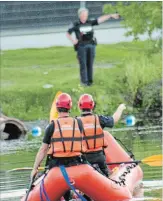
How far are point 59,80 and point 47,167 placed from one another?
12.9 meters

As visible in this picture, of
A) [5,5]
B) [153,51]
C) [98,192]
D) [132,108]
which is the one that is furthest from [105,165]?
[5,5]

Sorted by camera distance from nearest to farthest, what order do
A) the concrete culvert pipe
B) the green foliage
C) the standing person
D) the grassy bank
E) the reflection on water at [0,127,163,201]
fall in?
the reflection on water at [0,127,163,201] → the concrete culvert pipe → the standing person → the grassy bank → the green foliage

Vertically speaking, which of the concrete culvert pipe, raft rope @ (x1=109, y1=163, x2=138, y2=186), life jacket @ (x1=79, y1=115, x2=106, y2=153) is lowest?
the concrete culvert pipe

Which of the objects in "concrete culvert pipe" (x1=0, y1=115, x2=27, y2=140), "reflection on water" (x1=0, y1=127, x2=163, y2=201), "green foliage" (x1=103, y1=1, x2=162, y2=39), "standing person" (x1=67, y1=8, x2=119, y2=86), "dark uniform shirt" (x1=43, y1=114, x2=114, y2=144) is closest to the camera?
"dark uniform shirt" (x1=43, y1=114, x2=114, y2=144)

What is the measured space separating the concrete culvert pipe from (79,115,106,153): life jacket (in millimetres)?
8530

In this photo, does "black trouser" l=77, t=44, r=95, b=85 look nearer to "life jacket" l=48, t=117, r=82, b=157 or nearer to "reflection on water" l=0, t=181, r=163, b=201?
A: "reflection on water" l=0, t=181, r=163, b=201

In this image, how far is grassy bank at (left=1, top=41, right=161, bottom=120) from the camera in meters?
25.4

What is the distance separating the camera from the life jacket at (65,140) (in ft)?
44.8

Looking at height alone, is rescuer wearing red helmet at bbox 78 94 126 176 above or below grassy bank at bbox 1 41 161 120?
above

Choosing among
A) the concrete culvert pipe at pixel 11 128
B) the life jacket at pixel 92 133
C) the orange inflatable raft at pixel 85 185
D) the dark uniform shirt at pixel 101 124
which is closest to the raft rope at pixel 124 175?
the orange inflatable raft at pixel 85 185

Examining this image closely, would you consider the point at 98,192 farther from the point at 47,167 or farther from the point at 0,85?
the point at 0,85

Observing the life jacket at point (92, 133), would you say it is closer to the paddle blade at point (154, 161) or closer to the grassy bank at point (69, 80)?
the paddle blade at point (154, 161)

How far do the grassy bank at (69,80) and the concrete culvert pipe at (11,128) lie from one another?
1327 mm

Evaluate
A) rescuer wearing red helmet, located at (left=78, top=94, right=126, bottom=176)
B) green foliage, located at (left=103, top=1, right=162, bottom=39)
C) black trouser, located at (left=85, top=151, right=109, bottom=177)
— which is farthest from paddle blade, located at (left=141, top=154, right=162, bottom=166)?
green foliage, located at (left=103, top=1, right=162, bottom=39)
